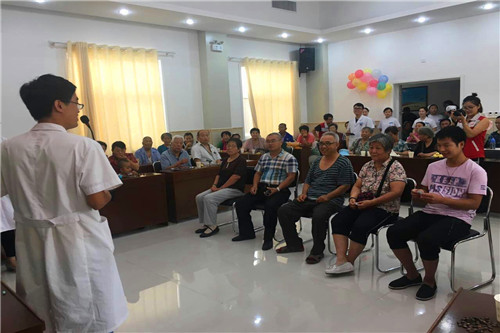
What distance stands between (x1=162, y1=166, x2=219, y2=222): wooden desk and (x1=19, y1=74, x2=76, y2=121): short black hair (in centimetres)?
314

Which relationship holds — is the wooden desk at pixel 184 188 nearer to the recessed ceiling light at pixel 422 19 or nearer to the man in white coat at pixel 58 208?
the man in white coat at pixel 58 208

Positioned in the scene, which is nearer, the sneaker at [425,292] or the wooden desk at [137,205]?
the sneaker at [425,292]

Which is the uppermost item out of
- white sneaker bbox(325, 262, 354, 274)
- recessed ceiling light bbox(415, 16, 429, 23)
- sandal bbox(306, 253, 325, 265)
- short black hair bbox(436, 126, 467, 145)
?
recessed ceiling light bbox(415, 16, 429, 23)

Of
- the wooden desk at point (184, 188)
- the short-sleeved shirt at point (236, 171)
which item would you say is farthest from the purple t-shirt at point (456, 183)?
the wooden desk at point (184, 188)

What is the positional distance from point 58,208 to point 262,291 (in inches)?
67.4

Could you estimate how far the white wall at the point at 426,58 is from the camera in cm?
716

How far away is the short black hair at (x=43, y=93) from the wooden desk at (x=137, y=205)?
8.78 ft

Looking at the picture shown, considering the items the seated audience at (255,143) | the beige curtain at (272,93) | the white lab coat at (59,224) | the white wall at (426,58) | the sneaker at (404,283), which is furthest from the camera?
the beige curtain at (272,93)

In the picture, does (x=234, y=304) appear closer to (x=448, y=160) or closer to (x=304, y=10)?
(x=448, y=160)

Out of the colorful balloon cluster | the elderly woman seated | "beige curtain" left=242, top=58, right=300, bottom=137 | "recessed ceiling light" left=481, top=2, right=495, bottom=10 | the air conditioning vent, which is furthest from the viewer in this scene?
"beige curtain" left=242, top=58, right=300, bottom=137

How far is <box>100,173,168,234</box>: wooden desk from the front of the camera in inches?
161

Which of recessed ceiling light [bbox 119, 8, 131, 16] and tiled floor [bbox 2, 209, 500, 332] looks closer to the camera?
tiled floor [bbox 2, 209, 500, 332]

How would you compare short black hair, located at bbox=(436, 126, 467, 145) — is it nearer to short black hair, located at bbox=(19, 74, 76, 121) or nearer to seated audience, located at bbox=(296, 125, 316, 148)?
short black hair, located at bbox=(19, 74, 76, 121)

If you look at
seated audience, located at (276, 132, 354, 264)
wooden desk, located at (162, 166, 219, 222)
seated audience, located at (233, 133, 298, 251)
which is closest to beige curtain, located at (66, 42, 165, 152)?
wooden desk, located at (162, 166, 219, 222)
